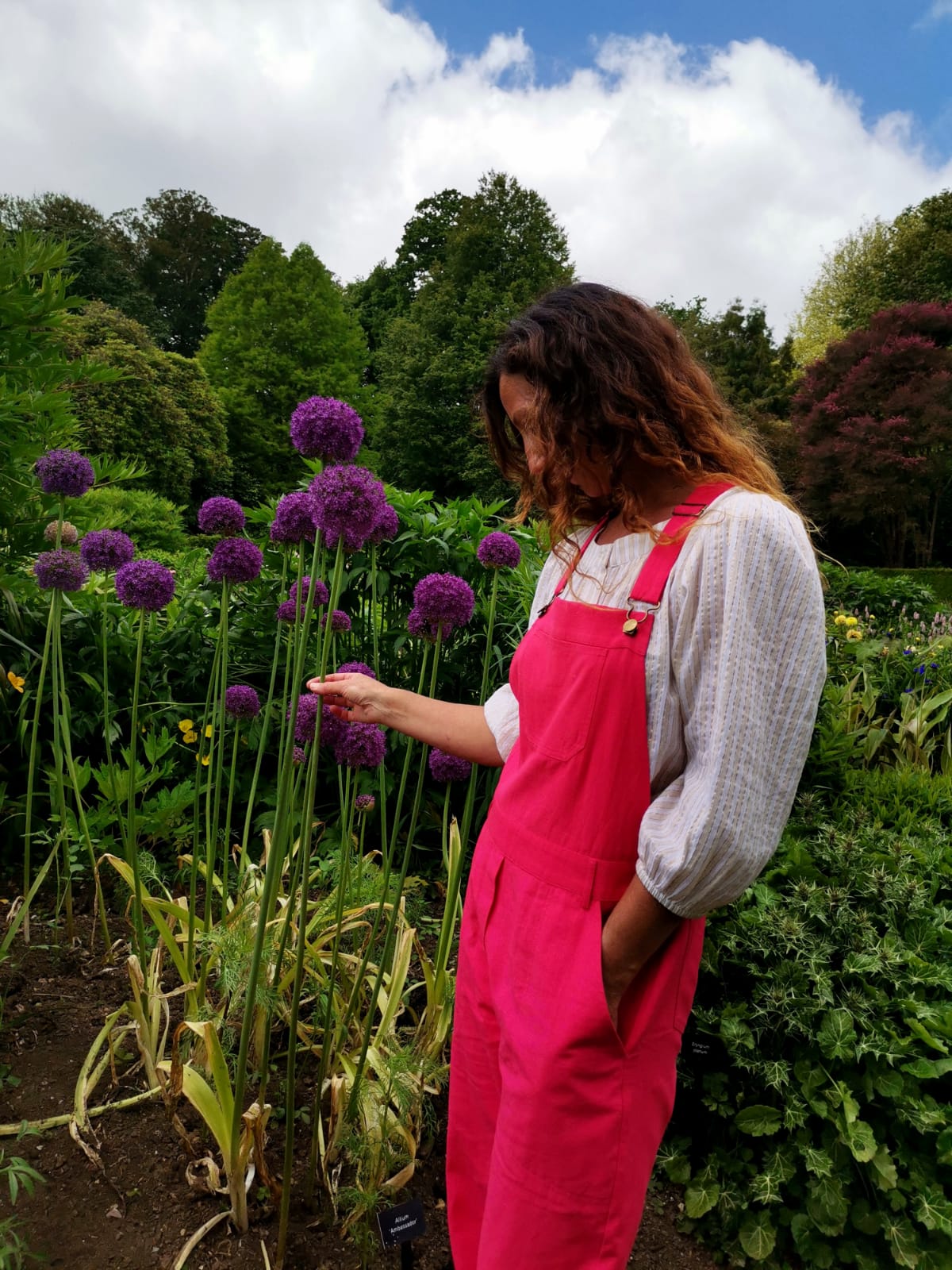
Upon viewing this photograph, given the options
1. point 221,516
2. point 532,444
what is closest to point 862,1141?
point 532,444

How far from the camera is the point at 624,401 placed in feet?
3.52

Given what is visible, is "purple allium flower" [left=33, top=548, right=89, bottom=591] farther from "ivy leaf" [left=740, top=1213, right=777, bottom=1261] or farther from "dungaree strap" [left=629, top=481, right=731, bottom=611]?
"ivy leaf" [left=740, top=1213, right=777, bottom=1261]

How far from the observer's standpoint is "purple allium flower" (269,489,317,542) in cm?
140

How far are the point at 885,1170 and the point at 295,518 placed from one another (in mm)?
1939

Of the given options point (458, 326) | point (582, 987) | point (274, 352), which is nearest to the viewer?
point (582, 987)

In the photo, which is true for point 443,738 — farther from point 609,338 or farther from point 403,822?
point 403,822

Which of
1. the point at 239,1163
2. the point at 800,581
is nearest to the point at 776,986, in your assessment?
the point at 239,1163

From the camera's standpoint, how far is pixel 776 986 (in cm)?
195

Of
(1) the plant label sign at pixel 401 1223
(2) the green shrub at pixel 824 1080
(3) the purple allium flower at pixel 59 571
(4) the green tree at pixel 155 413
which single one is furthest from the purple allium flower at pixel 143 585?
(4) the green tree at pixel 155 413

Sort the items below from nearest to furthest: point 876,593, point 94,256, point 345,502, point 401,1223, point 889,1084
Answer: point 345,502 → point 401,1223 → point 889,1084 → point 876,593 → point 94,256

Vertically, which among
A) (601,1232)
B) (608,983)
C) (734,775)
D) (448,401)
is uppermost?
(448,401)

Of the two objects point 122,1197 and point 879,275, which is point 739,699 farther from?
point 879,275

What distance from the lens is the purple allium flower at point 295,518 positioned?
140 cm

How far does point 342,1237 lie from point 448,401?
19.7m
